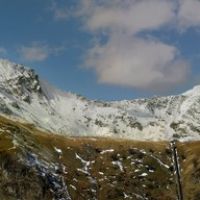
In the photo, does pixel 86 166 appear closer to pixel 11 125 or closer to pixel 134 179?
pixel 134 179

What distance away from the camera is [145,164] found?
374ft

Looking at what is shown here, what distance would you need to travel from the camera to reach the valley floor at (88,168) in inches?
3708

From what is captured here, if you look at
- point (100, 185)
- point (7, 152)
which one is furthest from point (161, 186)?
point (7, 152)

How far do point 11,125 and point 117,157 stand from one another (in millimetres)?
23106

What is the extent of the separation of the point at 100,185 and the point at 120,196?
→ 182 inches

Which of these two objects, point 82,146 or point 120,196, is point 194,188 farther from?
point 82,146

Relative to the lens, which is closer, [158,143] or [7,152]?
[7,152]

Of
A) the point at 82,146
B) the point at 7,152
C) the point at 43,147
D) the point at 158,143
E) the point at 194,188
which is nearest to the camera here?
the point at 7,152

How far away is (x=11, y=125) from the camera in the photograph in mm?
115312

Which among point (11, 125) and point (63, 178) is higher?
point (11, 125)

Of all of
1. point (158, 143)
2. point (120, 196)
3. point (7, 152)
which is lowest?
point (120, 196)

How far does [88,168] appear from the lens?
359ft

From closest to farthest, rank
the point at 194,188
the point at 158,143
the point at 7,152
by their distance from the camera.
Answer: the point at 7,152 < the point at 194,188 < the point at 158,143

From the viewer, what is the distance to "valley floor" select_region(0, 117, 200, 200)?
94.2 metres
